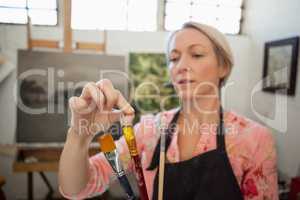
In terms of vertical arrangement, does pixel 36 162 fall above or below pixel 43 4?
below

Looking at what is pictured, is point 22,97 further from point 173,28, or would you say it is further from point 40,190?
point 173,28

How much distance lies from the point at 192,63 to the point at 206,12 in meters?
0.14

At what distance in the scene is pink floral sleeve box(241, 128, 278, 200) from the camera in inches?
14.5

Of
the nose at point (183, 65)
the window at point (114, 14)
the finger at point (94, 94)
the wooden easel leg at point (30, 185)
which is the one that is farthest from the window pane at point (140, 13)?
the wooden easel leg at point (30, 185)

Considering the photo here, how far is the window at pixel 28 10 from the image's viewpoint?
374 millimetres

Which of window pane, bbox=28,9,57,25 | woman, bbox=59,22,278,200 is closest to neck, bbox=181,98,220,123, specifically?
woman, bbox=59,22,278,200

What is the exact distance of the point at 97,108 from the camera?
0.28m

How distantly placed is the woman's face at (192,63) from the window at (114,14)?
8 cm

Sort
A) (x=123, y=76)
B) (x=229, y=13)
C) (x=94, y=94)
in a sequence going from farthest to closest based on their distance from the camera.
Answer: (x=123, y=76) < (x=229, y=13) < (x=94, y=94)

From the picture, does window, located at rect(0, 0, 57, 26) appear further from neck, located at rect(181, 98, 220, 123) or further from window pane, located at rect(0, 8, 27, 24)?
neck, located at rect(181, 98, 220, 123)

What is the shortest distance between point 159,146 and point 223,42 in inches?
7.6

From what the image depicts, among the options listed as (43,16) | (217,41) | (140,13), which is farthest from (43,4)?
(217,41)

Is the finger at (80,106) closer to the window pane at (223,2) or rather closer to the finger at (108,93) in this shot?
the finger at (108,93)

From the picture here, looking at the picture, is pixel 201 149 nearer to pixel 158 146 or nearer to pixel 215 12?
pixel 158 146
